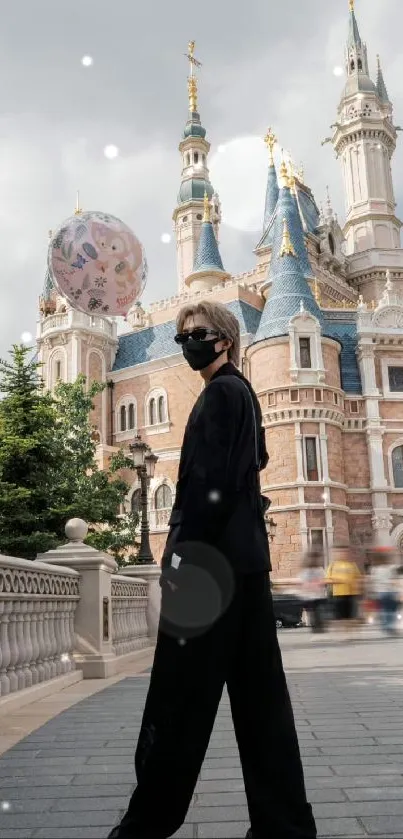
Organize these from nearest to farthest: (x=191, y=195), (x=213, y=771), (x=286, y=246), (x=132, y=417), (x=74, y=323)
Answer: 1. (x=213, y=771)
2. (x=286, y=246)
3. (x=74, y=323)
4. (x=132, y=417)
5. (x=191, y=195)

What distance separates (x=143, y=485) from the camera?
16.4 meters

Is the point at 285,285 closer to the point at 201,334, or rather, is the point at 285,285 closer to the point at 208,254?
the point at 208,254

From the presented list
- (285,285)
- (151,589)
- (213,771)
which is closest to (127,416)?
(285,285)

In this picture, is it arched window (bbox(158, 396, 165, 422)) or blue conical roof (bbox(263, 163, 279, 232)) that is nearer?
arched window (bbox(158, 396, 165, 422))

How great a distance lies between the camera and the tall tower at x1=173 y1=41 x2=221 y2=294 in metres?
60.3

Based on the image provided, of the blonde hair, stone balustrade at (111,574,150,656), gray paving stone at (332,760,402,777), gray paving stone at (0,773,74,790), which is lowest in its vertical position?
gray paving stone at (332,760,402,777)

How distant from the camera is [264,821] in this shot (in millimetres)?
2447

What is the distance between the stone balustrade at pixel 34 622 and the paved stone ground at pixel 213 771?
0.58m

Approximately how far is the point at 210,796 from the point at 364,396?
36445 mm

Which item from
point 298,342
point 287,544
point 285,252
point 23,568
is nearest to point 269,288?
point 285,252

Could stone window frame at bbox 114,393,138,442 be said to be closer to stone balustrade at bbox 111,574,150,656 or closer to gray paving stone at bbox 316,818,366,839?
stone balustrade at bbox 111,574,150,656

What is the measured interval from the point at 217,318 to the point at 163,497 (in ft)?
126

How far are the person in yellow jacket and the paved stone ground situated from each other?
9.12m

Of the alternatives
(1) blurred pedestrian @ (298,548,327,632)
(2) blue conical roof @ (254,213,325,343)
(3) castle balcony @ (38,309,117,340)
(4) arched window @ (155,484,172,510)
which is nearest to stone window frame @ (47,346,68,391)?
(3) castle balcony @ (38,309,117,340)
